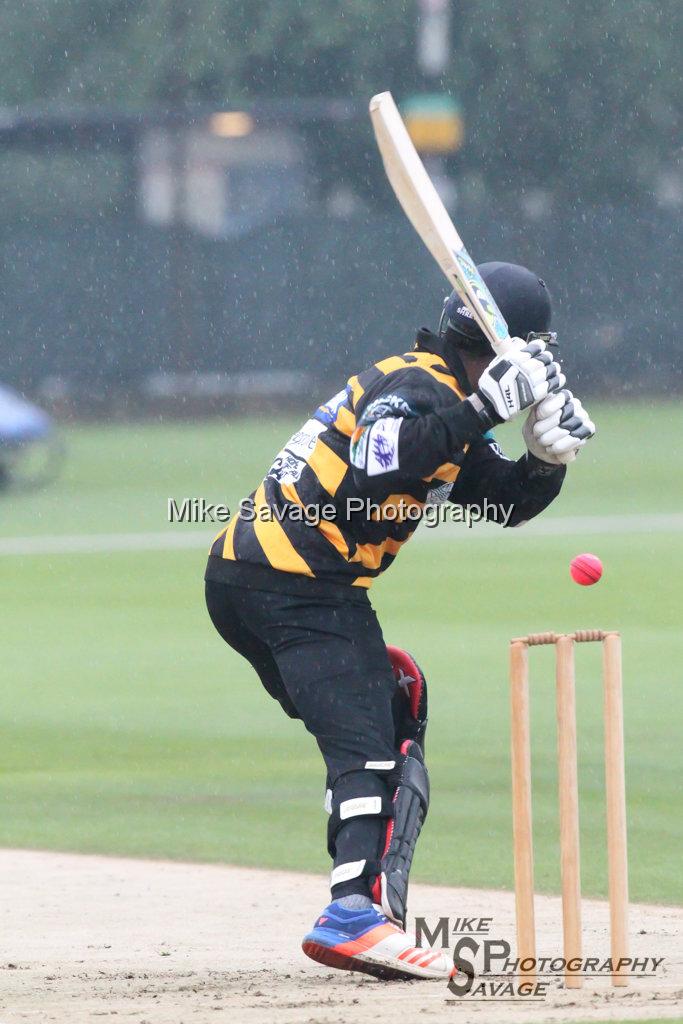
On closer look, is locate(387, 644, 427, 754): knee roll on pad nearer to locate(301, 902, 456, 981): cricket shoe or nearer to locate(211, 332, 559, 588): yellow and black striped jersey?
locate(211, 332, 559, 588): yellow and black striped jersey

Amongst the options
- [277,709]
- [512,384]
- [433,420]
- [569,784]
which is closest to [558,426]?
[512,384]

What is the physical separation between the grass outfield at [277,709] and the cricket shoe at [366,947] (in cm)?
133

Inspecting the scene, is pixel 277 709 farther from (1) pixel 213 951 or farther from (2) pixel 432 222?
(2) pixel 432 222

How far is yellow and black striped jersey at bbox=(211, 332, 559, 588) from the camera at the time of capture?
4.62 meters

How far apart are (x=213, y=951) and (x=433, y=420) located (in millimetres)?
1597

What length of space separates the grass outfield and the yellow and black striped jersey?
5.27 ft

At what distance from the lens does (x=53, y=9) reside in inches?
1315

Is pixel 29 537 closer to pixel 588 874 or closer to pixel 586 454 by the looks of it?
pixel 586 454

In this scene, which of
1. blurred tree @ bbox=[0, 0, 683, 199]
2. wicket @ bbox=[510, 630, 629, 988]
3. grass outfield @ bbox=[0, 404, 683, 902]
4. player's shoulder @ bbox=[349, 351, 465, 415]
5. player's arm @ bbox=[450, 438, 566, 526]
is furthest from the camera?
blurred tree @ bbox=[0, 0, 683, 199]

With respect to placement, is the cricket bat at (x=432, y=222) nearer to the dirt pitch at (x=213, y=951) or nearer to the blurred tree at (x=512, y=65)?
the dirt pitch at (x=213, y=951)

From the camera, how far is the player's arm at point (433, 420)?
4.59m

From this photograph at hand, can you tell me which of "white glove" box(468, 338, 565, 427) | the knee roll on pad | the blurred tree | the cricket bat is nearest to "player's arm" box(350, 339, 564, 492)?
"white glove" box(468, 338, 565, 427)

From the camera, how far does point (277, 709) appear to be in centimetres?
933

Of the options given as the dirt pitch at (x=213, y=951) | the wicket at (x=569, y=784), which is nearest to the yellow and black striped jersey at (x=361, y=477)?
the wicket at (x=569, y=784)
